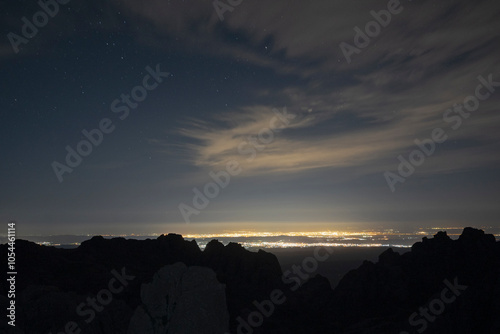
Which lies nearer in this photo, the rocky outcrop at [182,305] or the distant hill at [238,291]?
the rocky outcrop at [182,305]

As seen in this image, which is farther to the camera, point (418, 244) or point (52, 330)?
point (418, 244)

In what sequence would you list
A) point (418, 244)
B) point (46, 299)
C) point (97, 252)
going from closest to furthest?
1. point (46, 299)
2. point (418, 244)
3. point (97, 252)

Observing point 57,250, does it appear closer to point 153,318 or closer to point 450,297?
point 153,318

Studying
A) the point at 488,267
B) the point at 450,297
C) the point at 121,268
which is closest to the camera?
the point at 450,297

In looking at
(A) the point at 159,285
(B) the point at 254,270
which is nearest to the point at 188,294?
(A) the point at 159,285

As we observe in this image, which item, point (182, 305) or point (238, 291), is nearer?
point (182, 305)

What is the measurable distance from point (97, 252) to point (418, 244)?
77550mm

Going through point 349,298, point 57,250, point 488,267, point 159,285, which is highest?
point 57,250

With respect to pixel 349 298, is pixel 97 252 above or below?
above

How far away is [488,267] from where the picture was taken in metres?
53.1

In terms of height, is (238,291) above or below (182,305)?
below

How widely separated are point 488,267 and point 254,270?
4733cm

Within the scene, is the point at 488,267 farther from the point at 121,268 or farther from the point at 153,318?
the point at 121,268

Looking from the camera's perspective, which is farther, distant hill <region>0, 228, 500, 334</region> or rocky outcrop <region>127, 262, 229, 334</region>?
distant hill <region>0, 228, 500, 334</region>
